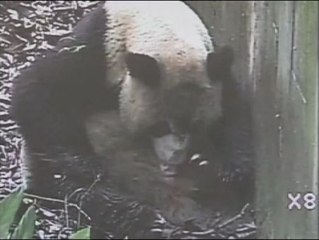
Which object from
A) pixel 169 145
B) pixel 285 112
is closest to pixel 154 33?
pixel 169 145

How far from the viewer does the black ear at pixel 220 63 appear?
84.0 inches

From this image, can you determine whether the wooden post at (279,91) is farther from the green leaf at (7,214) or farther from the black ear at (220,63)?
the green leaf at (7,214)

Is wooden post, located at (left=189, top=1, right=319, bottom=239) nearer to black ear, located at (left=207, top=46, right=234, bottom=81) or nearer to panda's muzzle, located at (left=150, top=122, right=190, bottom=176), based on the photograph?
black ear, located at (left=207, top=46, right=234, bottom=81)

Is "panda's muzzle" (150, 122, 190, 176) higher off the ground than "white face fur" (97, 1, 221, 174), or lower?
lower

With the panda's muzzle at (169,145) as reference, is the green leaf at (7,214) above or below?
above

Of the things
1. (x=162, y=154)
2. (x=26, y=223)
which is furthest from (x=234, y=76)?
(x=26, y=223)

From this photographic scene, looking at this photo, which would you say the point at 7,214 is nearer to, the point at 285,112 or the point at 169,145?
the point at 169,145

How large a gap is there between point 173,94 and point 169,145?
15 cm

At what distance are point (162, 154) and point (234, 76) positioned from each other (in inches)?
11.8

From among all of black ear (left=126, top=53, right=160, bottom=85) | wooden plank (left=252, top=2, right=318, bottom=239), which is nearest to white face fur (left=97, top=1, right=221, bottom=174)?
black ear (left=126, top=53, right=160, bottom=85)

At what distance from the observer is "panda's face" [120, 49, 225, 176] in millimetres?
2158

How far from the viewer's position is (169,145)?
2.19 meters

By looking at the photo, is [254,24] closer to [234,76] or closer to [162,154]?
[234,76]

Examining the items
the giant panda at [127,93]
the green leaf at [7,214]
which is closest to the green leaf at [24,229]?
the green leaf at [7,214]
